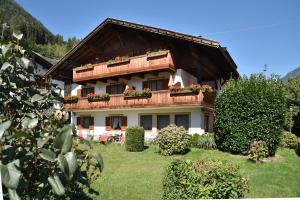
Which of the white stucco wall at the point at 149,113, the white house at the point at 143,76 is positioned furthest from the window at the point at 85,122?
the white stucco wall at the point at 149,113

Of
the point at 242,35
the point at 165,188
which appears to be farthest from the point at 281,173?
the point at 242,35

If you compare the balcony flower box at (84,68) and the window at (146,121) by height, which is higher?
the balcony flower box at (84,68)

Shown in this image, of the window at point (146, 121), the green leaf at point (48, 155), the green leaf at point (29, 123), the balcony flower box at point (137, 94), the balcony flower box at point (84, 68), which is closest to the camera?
the green leaf at point (48, 155)

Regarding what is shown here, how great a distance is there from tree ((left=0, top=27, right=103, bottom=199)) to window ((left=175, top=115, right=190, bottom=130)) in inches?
718

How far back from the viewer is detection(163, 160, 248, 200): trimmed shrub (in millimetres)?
5680

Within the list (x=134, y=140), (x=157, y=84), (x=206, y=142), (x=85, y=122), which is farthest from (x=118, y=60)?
(x=206, y=142)

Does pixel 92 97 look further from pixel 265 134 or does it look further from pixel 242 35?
pixel 242 35

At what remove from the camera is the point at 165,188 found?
6.31m

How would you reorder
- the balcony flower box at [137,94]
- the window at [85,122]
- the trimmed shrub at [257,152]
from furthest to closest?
the window at [85,122], the balcony flower box at [137,94], the trimmed shrub at [257,152]

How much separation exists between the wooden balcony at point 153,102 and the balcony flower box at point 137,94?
0.66 feet

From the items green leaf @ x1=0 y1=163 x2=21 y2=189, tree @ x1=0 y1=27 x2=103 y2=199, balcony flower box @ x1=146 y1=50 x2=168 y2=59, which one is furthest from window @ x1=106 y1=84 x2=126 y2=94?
green leaf @ x1=0 y1=163 x2=21 y2=189

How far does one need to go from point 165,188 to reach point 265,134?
9.42 m

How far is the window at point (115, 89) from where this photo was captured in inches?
958

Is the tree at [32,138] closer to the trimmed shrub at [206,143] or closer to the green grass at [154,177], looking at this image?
the green grass at [154,177]
